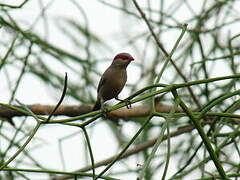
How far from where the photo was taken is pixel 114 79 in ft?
12.9

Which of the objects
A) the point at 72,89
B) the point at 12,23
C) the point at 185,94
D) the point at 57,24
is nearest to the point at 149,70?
the point at 185,94

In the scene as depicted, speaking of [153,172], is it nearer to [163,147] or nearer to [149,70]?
[163,147]

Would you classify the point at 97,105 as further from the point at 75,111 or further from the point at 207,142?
the point at 207,142

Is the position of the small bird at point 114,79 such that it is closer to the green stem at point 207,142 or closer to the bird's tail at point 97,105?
the bird's tail at point 97,105

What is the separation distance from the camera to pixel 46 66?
4.22 meters

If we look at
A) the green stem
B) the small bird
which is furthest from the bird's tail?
the green stem

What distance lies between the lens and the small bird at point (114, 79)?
393 centimetres

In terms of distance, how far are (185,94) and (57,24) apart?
5.40 ft

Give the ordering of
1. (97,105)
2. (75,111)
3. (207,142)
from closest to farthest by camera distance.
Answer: (207,142) < (75,111) < (97,105)

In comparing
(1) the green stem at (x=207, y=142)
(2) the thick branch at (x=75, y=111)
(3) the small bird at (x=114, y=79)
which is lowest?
(1) the green stem at (x=207, y=142)

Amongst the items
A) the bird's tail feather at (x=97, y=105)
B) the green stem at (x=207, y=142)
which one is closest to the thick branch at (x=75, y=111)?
the bird's tail feather at (x=97, y=105)

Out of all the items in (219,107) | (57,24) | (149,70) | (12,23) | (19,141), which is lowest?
(19,141)

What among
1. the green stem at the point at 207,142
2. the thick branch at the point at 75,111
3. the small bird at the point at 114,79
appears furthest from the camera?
the small bird at the point at 114,79

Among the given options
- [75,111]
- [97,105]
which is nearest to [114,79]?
[97,105]
